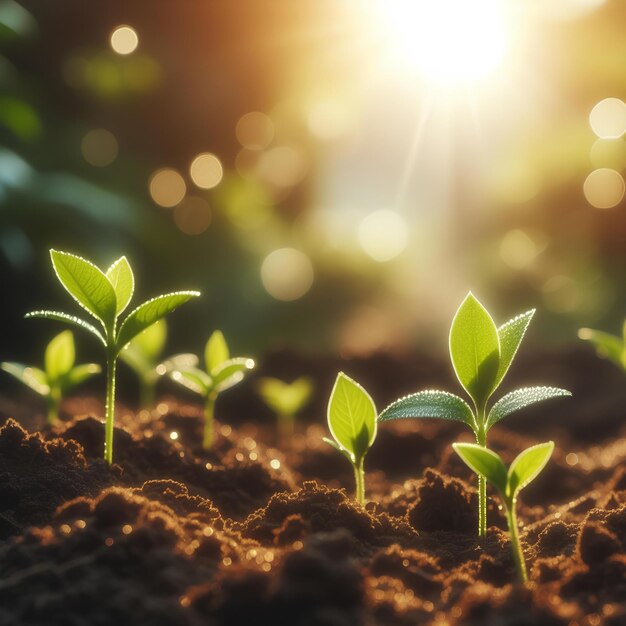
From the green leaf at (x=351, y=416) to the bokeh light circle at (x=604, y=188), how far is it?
4.70 meters

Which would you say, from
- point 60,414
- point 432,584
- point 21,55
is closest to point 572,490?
point 432,584

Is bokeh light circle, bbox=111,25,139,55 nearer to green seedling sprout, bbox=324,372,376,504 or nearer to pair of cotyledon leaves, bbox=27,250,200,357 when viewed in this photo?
pair of cotyledon leaves, bbox=27,250,200,357

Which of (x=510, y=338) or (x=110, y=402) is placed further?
(x=110, y=402)

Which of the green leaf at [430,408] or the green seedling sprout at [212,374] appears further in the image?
the green seedling sprout at [212,374]

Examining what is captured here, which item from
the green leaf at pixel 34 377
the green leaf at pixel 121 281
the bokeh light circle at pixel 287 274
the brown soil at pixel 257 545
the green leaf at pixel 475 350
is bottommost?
the brown soil at pixel 257 545

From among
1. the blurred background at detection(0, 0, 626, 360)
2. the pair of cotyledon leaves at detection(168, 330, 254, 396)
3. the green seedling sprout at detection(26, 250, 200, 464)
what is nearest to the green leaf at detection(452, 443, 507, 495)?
the green seedling sprout at detection(26, 250, 200, 464)

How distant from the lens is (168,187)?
6.06m

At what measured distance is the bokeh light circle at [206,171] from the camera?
5949mm

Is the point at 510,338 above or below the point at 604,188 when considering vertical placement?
below

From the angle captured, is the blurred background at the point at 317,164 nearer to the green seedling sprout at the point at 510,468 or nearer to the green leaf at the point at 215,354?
the green leaf at the point at 215,354

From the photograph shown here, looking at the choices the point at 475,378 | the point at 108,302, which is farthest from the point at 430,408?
the point at 108,302

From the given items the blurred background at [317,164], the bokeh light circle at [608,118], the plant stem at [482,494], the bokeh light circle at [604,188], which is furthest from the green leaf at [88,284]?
the bokeh light circle at [604,188]

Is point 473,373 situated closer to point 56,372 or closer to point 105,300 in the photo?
point 105,300

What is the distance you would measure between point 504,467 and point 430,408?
0.22m
